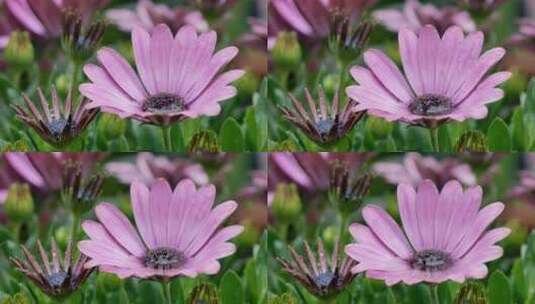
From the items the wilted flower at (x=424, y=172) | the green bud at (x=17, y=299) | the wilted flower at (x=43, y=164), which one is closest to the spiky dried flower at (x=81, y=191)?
the wilted flower at (x=43, y=164)

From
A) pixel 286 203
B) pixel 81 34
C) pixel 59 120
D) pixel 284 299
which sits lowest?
pixel 284 299

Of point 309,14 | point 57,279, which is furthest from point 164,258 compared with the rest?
point 309,14

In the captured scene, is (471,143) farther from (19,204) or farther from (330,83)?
(19,204)

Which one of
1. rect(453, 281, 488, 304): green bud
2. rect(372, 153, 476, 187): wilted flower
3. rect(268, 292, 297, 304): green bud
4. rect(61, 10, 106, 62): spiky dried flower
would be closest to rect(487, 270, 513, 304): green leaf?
rect(453, 281, 488, 304): green bud

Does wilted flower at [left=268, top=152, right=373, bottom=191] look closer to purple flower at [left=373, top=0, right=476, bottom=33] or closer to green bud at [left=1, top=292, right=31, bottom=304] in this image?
purple flower at [left=373, top=0, right=476, bottom=33]

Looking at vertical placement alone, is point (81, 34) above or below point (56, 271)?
above
